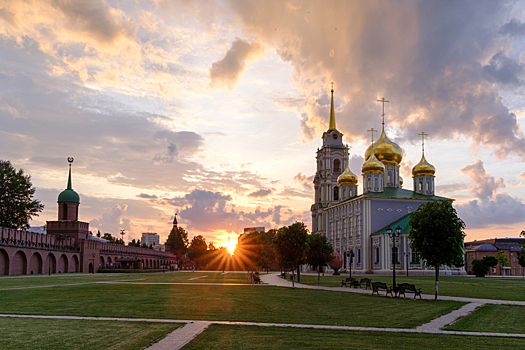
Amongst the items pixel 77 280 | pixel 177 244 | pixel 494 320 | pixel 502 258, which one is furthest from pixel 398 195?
pixel 177 244

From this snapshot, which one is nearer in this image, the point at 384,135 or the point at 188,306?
the point at 188,306

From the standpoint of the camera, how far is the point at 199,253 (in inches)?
5492

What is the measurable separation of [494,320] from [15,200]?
7594 centimetres

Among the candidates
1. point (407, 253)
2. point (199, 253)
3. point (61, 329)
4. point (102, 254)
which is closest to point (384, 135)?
point (407, 253)

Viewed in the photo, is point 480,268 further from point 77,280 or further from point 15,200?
point 15,200

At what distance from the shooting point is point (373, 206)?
7606 centimetres

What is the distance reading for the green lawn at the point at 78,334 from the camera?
38.8 ft

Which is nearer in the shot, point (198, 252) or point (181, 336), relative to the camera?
point (181, 336)

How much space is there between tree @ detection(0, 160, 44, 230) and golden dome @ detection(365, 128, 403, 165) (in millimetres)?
60729

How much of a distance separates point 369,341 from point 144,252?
109312 millimetres

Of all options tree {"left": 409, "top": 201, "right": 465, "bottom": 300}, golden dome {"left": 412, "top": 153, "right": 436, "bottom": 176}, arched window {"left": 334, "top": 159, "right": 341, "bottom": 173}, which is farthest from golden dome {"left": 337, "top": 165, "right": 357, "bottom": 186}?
tree {"left": 409, "top": 201, "right": 465, "bottom": 300}

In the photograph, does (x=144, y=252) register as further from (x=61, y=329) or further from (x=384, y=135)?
(x=61, y=329)

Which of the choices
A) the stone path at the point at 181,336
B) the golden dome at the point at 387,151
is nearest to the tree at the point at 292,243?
the stone path at the point at 181,336

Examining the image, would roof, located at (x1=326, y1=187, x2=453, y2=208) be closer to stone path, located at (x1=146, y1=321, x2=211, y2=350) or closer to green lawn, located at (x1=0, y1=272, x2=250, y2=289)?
green lawn, located at (x1=0, y1=272, x2=250, y2=289)
